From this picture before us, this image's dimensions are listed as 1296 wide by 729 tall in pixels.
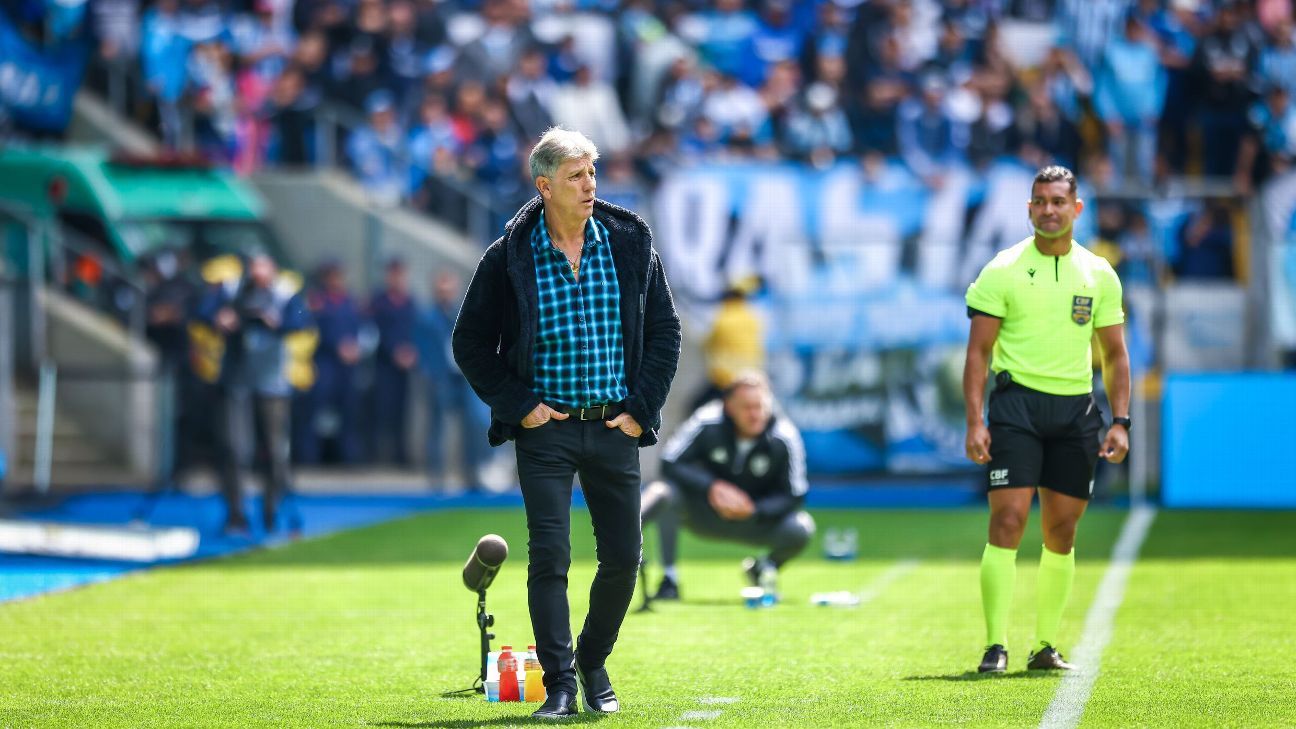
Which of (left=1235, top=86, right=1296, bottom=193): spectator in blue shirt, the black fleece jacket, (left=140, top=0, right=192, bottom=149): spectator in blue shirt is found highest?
(left=140, top=0, right=192, bottom=149): spectator in blue shirt

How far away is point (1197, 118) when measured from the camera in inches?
860

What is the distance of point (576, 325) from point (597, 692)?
1.29 m

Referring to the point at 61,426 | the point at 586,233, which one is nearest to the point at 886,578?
the point at 586,233

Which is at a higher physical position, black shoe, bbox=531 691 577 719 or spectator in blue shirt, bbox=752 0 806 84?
spectator in blue shirt, bbox=752 0 806 84

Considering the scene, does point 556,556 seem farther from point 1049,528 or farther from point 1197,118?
point 1197,118

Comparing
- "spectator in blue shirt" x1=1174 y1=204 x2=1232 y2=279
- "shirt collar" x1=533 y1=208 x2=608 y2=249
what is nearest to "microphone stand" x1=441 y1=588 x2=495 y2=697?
"shirt collar" x1=533 y1=208 x2=608 y2=249

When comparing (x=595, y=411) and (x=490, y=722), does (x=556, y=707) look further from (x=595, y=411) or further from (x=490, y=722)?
(x=595, y=411)

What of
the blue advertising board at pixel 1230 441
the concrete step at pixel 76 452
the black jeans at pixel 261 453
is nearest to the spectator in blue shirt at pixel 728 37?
the blue advertising board at pixel 1230 441

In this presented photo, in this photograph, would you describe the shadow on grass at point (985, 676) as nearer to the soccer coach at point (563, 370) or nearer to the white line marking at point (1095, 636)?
the white line marking at point (1095, 636)

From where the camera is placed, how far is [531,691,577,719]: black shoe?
7.11 meters

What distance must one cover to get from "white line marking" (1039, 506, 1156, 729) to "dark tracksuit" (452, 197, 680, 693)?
1557 mm

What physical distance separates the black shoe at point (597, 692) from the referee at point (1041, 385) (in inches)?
72.2

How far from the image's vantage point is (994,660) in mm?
8438

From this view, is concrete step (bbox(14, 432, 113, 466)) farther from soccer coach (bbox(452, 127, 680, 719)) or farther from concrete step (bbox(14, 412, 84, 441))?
soccer coach (bbox(452, 127, 680, 719))
